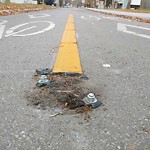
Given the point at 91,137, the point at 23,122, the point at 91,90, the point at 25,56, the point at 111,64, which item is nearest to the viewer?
the point at 91,137

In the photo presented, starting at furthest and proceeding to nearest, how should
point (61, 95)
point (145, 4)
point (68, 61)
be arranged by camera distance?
point (145, 4), point (68, 61), point (61, 95)

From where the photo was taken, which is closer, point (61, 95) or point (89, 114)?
point (89, 114)

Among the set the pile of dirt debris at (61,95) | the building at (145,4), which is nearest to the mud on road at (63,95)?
the pile of dirt debris at (61,95)

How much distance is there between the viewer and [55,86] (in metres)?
2.38

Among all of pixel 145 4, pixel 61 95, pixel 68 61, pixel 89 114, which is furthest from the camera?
pixel 145 4

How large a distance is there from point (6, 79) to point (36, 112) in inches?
33.3

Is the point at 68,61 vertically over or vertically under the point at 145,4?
over

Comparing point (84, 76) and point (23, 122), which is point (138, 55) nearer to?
point (84, 76)

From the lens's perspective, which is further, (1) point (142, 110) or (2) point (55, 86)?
(2) point (55, 86)

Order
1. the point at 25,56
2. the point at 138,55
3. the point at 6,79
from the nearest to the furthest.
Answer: the point at 6,79 < the point at 25,56 < the point at 138,55

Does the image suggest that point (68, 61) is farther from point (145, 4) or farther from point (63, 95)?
point (145, 4)

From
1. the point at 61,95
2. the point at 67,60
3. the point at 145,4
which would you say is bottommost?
the point at 145,4

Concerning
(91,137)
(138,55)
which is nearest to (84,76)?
(91,137)

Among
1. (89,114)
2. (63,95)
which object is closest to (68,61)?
(63,95)
